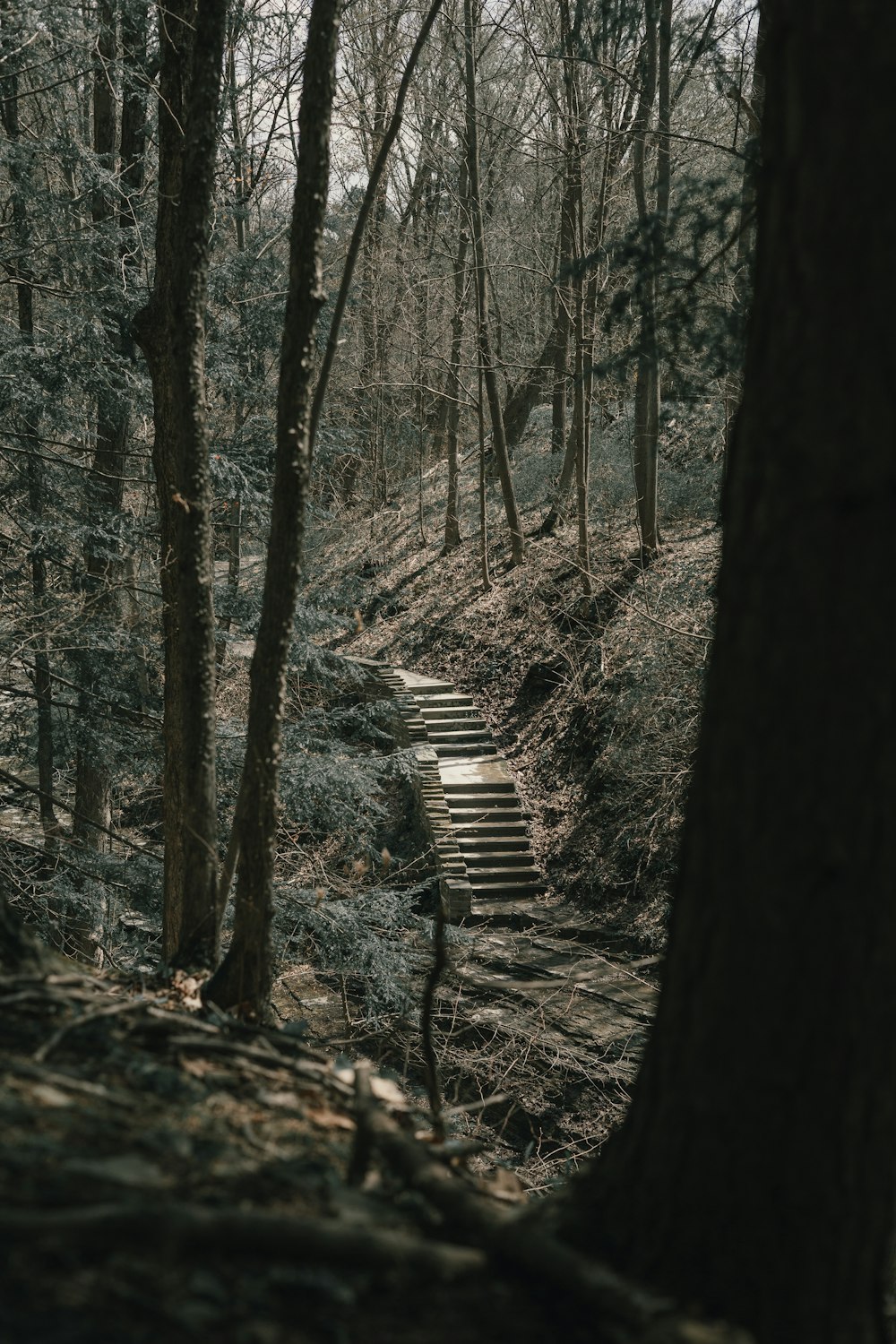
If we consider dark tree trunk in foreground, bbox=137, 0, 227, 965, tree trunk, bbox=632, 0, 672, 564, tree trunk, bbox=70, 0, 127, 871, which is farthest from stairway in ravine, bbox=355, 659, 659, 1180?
tree trunk, bbox=632, 0, 672, 564

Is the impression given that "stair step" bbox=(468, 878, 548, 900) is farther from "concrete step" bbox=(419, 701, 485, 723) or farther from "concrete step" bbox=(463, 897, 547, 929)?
"concrete step" bbox=(419, 701, 485, 723)

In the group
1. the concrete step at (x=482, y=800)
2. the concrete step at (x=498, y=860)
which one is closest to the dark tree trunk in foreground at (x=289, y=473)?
the concrete step at (x=498, y=860)

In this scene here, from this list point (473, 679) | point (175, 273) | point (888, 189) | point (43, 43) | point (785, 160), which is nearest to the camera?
point (888, 189)

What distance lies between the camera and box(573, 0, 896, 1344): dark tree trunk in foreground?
6.18ft

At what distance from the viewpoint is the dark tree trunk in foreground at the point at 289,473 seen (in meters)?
4.39

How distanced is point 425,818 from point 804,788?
45.3 ft

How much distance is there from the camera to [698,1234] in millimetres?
2014

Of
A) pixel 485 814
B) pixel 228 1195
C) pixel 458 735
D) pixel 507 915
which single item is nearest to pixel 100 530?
pixel 507 915

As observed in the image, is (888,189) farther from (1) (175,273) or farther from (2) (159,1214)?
(1) (175,273)

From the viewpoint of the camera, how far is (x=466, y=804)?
51.6 ft

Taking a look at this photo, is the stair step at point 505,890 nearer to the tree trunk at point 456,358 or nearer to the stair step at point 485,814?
the stair step at point 485,814

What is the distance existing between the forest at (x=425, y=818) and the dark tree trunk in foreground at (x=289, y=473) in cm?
2

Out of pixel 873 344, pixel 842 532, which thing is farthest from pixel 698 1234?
pixel 873 344

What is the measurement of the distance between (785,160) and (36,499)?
31.0ft
